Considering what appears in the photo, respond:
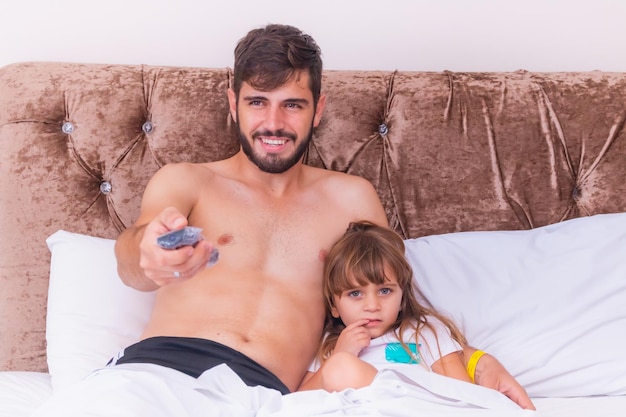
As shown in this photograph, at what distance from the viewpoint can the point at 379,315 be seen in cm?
179

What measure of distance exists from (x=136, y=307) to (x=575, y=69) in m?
1.56

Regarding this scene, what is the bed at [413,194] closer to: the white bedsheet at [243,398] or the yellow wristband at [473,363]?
the yellow wristband at [473,363]

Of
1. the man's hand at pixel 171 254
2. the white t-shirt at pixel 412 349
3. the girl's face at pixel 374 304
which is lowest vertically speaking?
the white t-shirt at pixel 412 349

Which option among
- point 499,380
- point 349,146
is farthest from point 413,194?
point 499,380

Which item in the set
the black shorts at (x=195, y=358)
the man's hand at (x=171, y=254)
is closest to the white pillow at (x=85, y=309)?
the black shorts at (x=195, y=358)

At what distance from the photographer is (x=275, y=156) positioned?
6.16 ft

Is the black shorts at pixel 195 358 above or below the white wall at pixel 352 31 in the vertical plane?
below

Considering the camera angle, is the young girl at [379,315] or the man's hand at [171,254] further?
the young girl at [379,315]

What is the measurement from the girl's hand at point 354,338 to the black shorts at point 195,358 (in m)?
0.17

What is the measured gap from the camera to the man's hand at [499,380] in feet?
5.37

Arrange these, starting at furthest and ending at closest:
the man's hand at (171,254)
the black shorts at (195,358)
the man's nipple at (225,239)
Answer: the man's nipple at (225,239) < the black shorts at (195,358) < the man's hand at (171,254)

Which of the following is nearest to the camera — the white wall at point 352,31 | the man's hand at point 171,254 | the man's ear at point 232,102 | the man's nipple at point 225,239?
the man's hand at point 171,254

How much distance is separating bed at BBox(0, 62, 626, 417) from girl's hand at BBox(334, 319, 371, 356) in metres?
0.25

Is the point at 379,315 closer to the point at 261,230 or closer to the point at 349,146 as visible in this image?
the point at 261,230
